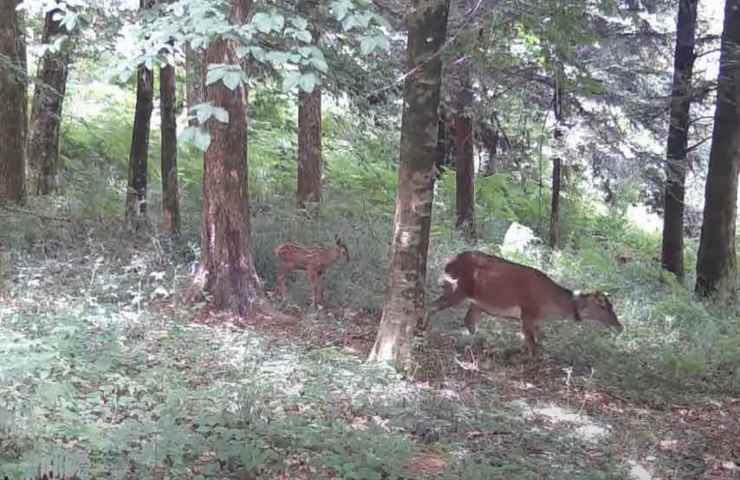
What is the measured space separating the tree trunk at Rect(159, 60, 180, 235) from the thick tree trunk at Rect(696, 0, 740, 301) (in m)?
8.52

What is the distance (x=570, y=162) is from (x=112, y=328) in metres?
10.7


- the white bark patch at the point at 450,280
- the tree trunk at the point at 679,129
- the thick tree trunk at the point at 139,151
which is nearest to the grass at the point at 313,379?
the thick tree trunk at the point at 139,151

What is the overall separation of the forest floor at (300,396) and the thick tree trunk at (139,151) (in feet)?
6.18

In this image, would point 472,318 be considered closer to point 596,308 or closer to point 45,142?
point 596,308

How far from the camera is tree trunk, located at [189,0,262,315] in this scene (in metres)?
8.84

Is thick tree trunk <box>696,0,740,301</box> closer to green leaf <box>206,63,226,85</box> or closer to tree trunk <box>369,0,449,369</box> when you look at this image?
tree trunk <box>369,0,449,369</box>

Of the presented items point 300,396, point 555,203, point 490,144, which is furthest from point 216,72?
point 490,144

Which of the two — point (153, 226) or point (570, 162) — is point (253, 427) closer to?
point (153, 226)

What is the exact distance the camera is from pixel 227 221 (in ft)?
29.4

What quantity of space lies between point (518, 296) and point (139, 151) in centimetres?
643

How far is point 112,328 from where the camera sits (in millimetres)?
7219

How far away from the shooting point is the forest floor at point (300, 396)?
4.83m

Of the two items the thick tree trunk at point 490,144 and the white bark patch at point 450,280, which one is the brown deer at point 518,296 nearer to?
the white bark patch at point 450,280

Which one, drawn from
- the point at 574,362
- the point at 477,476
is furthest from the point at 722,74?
the point at 477,476
